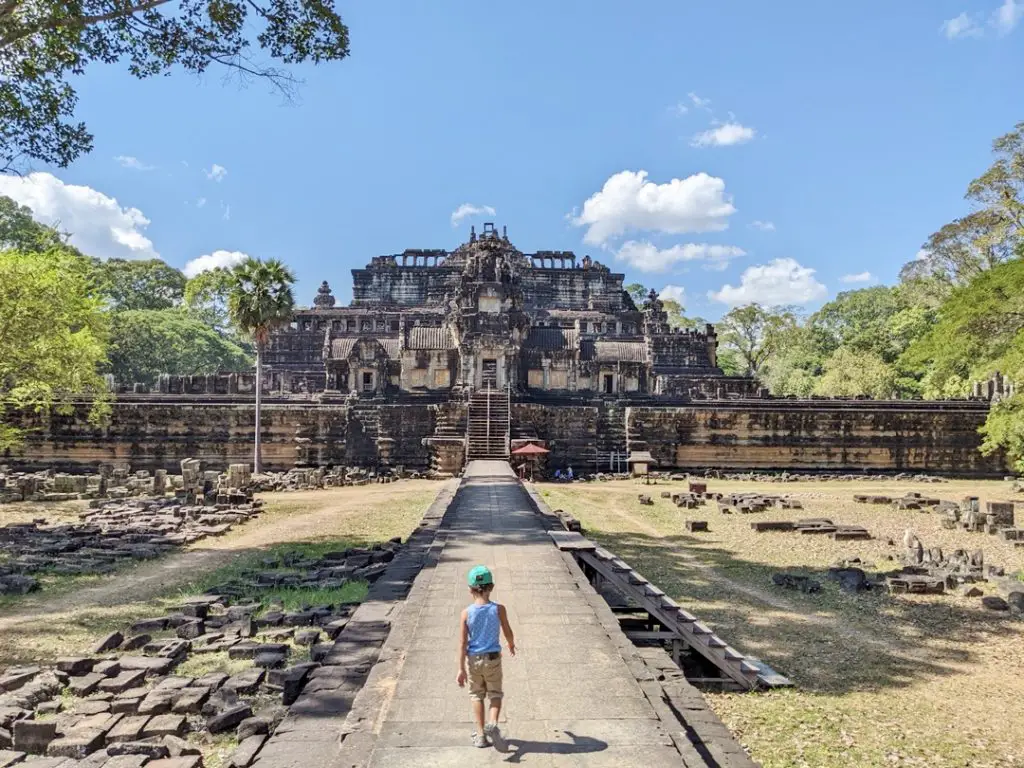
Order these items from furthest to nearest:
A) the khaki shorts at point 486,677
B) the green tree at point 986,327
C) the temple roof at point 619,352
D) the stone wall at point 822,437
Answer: the temple roof at point 619,352
the stone wall at point 822,437
the green tree at point 986,327
the khaki shorts at point 486,677

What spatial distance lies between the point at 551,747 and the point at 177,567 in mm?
10808

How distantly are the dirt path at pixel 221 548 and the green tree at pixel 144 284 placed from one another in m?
52.3

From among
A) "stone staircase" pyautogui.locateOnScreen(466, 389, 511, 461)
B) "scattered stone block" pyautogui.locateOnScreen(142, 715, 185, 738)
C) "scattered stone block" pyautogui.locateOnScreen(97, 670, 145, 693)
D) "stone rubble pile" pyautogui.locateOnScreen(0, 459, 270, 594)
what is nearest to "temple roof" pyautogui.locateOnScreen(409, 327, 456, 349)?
"stone staircase" pyautogui.locateOnScreen(466, 389, 511, 461)

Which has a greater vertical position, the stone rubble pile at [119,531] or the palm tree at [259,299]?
the palm tree at [259,299]

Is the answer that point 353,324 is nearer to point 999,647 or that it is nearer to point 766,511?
point 766,511

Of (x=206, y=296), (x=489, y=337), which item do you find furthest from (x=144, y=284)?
(x=489, y=337)

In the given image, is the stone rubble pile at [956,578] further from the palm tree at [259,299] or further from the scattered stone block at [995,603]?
the palm tree at [259,299]

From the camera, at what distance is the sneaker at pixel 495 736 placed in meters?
4.54

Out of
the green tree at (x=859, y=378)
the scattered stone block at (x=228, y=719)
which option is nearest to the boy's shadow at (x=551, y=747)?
the scattered stone block at (x=228, y=719)

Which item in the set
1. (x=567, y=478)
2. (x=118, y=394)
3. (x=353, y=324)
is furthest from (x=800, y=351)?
(x=118, y=394)

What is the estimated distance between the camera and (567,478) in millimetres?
28875

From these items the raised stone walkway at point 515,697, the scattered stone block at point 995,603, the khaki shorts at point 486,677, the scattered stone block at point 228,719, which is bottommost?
the scattered stone block at point 995,603

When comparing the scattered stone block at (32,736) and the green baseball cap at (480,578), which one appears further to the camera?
the scattered stone block at (32,736)

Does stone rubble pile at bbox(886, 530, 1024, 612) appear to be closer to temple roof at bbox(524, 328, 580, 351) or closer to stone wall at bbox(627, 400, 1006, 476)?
stone wall at bbox(627, 400, 1006, 476)
